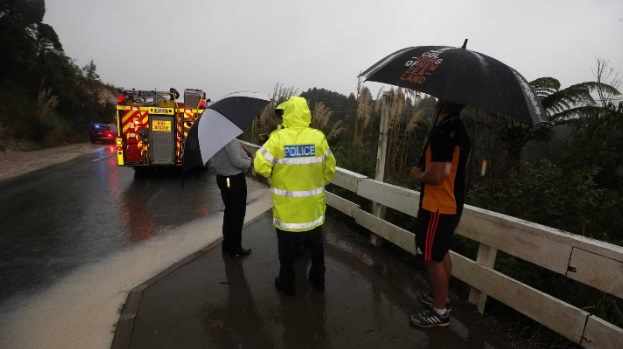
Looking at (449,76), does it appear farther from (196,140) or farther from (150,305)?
(150,305)

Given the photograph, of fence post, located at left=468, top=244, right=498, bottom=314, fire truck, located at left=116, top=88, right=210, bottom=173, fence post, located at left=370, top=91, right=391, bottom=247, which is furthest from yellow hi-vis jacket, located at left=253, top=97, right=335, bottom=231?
fire truck, located at left=116, top=88, right=210, bottom=173

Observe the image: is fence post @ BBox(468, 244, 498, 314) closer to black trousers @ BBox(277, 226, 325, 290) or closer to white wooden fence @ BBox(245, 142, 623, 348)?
white wooden fence @ BBox(245, 142, 623, 348)

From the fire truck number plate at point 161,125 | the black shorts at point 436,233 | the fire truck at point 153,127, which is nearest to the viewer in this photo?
the black shorts at point 436,233

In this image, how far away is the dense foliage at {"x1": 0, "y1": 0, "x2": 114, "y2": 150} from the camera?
61.6 ft

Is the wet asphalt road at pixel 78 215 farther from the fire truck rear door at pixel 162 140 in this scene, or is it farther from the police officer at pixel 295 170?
the police officer at pixel 295 170

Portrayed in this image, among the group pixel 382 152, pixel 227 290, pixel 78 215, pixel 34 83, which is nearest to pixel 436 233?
pixel 382 152

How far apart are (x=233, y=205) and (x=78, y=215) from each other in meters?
3.81

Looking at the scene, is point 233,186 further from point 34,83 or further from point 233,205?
point 34,83

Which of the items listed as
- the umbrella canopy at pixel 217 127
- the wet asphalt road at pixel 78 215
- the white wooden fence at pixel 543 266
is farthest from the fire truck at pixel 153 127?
the white wooden fence at pixel 543 266

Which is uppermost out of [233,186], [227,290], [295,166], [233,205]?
[295,166]

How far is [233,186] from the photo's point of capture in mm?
4043

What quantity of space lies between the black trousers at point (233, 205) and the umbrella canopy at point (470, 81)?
7.27 feet

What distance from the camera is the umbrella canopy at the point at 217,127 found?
10.6 feet

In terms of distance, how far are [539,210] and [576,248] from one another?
6.55ft
